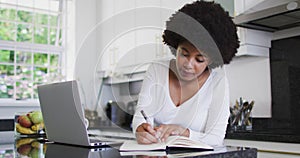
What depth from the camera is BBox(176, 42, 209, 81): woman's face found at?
1263mm

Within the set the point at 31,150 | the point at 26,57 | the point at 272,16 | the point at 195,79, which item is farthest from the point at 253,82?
the point at 26,57

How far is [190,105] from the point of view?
137 centimetres

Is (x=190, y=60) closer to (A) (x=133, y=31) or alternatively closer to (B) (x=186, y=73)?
(B) (x=186, y=73)

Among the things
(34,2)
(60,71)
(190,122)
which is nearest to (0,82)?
(60,71)

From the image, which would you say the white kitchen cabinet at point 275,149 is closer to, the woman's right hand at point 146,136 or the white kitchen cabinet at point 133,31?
the white kitchen cabinet at point 133,31

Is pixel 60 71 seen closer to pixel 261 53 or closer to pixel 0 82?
pixel 0 82

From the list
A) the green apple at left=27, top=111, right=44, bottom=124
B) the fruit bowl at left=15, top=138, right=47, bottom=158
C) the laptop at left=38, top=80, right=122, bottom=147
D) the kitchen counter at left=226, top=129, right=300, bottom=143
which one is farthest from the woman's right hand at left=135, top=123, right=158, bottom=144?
the kitchen counter at left=226, top=129, right=300, bottom=143

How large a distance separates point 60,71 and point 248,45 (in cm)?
280

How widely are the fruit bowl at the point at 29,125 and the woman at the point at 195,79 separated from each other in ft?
2.40

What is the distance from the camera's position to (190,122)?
1.35 m

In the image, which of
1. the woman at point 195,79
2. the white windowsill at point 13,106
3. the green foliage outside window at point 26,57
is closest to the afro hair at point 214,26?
the woman at point 195,79

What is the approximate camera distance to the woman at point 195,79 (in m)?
1.27

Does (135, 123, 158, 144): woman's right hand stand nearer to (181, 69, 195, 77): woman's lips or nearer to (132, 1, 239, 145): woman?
(132, 1, 239, 145): woman

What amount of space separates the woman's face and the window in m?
3.09
